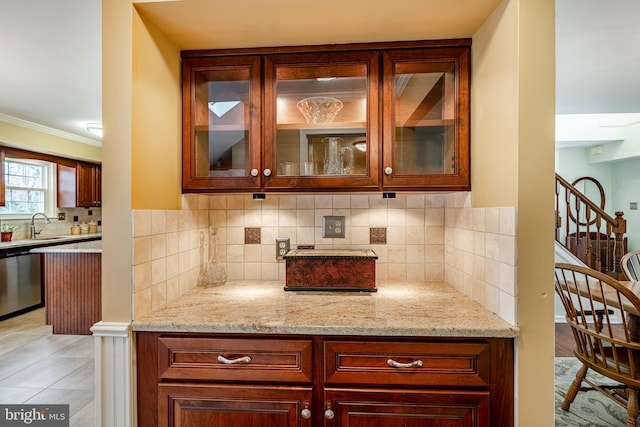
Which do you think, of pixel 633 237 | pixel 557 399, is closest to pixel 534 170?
pixel 557 399

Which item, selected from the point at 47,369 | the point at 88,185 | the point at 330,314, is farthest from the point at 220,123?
the point at 88,185

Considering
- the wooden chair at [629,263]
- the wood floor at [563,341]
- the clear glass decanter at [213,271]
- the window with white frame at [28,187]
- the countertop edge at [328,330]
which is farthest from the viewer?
the window with white frame at [28,187]

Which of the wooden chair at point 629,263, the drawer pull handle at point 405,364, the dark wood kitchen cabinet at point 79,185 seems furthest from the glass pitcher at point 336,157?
the dark wood kitchen cabinet at point 79,185

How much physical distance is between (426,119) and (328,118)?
1.52 ft

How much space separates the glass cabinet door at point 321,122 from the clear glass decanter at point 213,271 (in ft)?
1.65

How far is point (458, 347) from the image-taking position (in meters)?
1.14

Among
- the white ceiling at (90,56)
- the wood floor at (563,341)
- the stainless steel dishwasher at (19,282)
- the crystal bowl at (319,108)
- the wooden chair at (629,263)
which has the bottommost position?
the wood floor at (563,341)

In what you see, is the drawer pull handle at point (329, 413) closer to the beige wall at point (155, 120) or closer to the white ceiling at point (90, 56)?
the beige wall at point (155, 120)

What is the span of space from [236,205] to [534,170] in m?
1.44

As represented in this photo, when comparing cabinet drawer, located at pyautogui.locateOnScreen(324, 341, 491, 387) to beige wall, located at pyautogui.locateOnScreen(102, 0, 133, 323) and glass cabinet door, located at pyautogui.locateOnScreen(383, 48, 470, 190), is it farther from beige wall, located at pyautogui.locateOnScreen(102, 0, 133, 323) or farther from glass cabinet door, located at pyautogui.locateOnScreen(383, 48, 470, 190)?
beige wall, located at pyautogui.locateOnScreen(102, 0, 133, 323)

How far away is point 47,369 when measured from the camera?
2.59 m

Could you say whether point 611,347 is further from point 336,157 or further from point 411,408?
point 336,157

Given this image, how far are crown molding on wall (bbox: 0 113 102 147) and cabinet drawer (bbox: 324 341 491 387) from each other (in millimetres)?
4991

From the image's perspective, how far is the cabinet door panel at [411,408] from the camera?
1.13 meters
